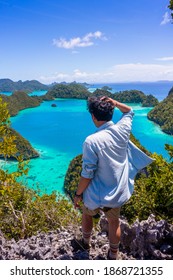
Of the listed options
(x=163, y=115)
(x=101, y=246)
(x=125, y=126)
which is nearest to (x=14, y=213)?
(x=101, y=246)

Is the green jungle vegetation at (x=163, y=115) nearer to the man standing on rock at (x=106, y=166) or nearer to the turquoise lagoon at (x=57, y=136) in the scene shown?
the turquoise lagoon at (x=57, y=136)

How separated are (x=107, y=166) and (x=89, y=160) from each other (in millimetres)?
159

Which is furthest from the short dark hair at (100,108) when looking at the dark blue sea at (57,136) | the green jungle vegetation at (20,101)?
the green jungle vegetation at (20,101)

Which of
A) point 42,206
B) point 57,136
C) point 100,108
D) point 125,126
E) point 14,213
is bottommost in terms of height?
point 57,136

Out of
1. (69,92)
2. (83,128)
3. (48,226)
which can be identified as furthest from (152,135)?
(69,92)

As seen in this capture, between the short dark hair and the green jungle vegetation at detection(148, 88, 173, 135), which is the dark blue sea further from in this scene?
the short dark hair

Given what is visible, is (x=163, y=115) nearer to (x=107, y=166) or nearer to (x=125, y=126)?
(x=125, y=126)

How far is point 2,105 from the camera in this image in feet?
11.6

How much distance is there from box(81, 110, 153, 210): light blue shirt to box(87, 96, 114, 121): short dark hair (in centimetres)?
6

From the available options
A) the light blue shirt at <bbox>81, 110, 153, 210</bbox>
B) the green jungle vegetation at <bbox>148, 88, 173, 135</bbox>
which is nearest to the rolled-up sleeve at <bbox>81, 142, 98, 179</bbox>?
the light blue shirt at <bbox>81, 110, 153, 210</bbox>

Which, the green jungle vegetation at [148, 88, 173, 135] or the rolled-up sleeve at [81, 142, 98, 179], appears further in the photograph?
the green jungle vegetation at [148, 88, 173, 135]

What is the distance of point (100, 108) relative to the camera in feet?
7.47

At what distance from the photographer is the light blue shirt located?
2236 mm
